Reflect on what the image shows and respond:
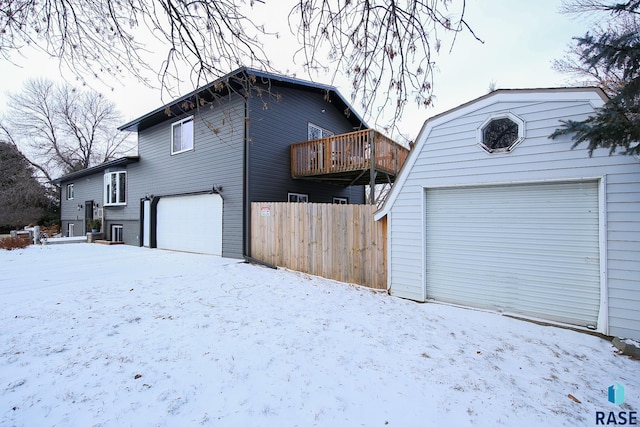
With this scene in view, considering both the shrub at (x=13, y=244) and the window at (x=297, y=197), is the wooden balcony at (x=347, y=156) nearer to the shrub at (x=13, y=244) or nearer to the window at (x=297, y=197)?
the window at (x=297, y=197)

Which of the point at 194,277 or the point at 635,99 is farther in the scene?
the point at 194,277

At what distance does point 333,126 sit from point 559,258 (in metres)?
10.1

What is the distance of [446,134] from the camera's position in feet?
15.9

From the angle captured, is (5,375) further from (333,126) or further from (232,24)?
(333,126)

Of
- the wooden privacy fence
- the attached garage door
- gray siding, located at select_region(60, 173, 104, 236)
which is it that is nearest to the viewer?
the attached garage door

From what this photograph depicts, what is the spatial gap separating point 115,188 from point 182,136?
242 inches

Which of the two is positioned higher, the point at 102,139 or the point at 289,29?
the point at 102,139

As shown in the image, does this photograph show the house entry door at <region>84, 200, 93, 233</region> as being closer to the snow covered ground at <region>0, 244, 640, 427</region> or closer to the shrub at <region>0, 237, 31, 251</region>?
the shrub at <region>0, 237, 31, 251</region>

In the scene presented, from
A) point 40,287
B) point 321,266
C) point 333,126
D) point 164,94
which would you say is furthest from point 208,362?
point 333,126

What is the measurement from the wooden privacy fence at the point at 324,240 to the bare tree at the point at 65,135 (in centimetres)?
2053

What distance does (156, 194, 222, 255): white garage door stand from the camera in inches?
379

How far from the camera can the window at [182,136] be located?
34.6 ft

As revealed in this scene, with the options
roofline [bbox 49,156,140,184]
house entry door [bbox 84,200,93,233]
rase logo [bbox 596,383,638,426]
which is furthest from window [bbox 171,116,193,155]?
rase logo [bbox 596,383,638,426]

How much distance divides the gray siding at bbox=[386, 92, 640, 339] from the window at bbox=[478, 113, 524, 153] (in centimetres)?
9
